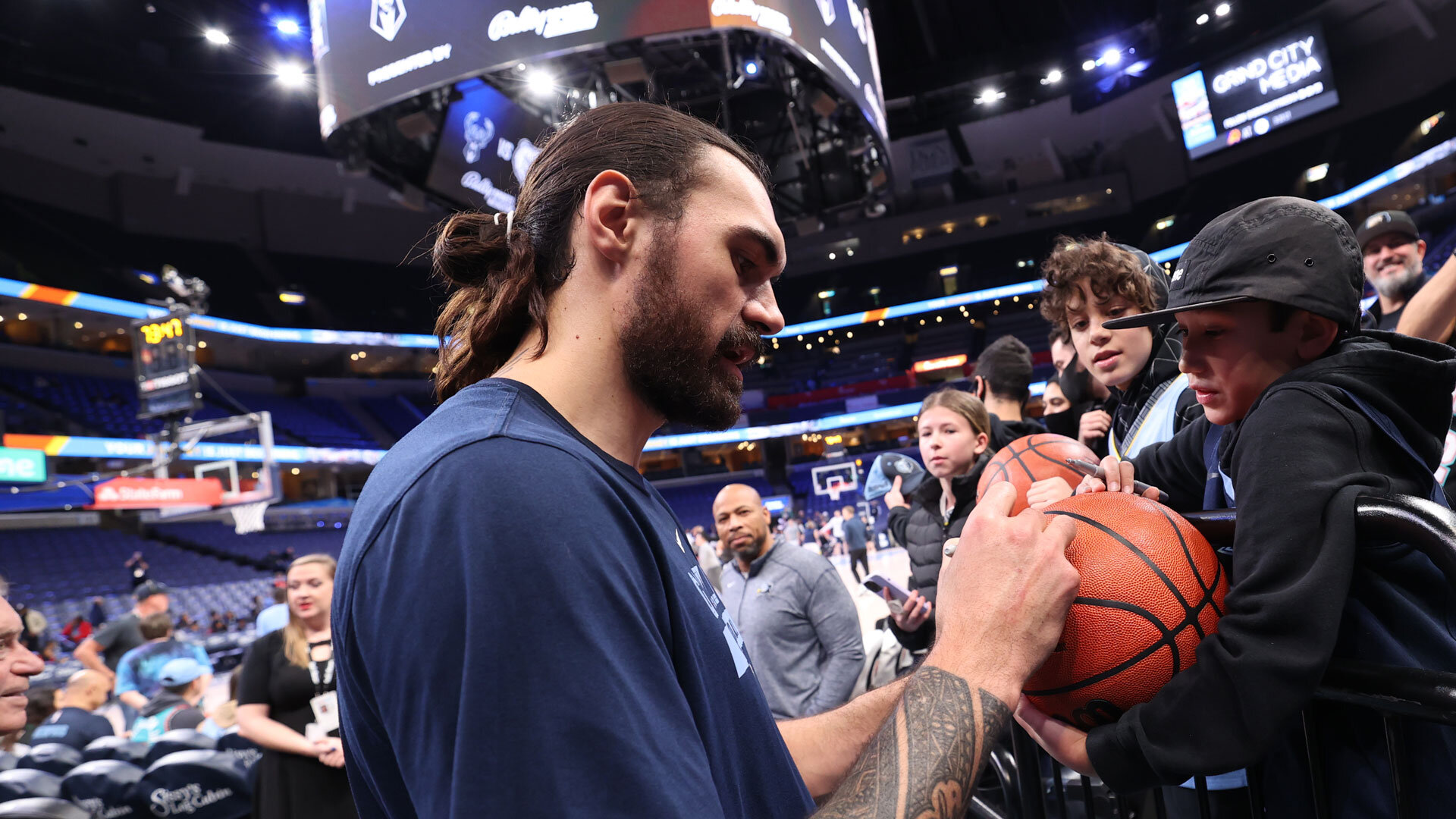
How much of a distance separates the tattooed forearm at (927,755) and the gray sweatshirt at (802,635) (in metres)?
3.19

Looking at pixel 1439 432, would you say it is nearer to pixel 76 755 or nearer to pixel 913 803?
pixel 913 803

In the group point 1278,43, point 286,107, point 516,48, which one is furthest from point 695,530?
point 1278,43

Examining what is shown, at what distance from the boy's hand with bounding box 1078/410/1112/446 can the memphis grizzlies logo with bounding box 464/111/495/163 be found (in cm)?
632

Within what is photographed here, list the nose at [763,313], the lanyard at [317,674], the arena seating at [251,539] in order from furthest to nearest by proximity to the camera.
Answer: the arena seating at [251,539]
the lanyard at [317,674]
the nose at [763,313]

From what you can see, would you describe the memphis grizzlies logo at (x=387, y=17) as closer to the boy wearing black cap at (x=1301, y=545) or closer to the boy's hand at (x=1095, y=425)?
the boy's hand at (x=1095, y=425)

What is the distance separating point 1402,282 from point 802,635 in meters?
3.10

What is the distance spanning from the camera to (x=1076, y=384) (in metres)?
4.13

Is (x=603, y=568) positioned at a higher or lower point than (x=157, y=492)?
lower

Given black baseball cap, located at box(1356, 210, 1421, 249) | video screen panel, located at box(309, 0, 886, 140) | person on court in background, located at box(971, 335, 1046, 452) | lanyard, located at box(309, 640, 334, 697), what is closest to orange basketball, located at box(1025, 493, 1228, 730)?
person on court in background, located at box(971, 335, 1046, 452)

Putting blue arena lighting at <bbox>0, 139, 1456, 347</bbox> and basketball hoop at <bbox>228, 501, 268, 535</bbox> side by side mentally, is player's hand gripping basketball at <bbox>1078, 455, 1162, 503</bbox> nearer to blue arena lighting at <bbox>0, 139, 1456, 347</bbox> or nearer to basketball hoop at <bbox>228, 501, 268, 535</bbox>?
blue arena lighting at <bbox>0, 139, 1456, 347</bbox>

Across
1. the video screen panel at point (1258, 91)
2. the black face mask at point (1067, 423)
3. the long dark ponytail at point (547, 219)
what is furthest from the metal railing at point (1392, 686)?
the video screen panel at point (1258, 91)

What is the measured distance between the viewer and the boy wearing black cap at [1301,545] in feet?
3.51

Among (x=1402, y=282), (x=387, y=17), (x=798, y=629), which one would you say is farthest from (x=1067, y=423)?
(x=387, y=17)

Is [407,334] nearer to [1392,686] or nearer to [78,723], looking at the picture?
[78,723]
